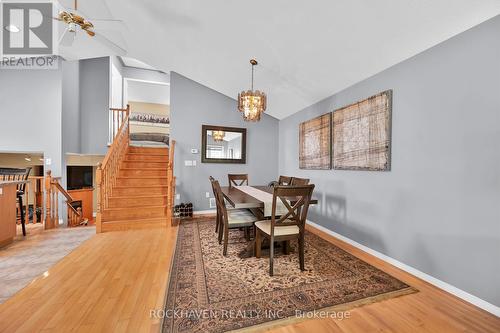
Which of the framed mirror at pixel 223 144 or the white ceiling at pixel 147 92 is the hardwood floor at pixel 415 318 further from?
the white ceiling at pixel 147 92

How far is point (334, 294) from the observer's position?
70.0 inches

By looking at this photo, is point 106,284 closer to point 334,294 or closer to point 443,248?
point 334,294

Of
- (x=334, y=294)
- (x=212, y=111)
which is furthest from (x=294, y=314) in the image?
(x=212, y=111)

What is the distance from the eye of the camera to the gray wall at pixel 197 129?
4719 millimetres

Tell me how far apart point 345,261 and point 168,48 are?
467 cm

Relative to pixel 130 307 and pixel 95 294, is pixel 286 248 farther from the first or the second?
pixel 95 294

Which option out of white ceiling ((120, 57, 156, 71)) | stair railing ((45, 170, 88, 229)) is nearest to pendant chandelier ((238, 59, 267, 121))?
stair railing ((45, 170, 88, 229))

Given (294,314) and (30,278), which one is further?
(30,278)

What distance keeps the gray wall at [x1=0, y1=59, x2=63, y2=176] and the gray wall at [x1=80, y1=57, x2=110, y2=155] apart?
0.74 metres

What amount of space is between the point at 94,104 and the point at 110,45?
1.67m

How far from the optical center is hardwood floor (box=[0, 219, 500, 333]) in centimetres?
142

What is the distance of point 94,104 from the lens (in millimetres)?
5301

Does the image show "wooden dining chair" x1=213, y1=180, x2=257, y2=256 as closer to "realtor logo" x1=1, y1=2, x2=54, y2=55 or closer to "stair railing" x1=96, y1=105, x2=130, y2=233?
"stair railing" x1=96, y1=105, x2=130, y2=233

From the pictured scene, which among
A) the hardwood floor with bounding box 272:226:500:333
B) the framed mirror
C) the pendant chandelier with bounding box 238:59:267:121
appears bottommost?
the hardwood floor with bounding box 272:226:500:333
